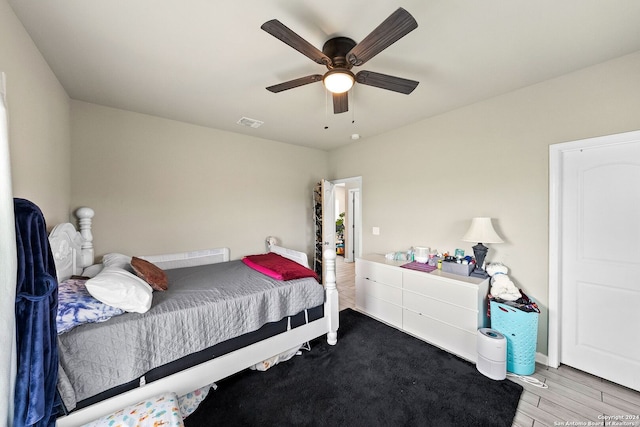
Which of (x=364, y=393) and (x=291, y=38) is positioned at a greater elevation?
(x=291, y=38)

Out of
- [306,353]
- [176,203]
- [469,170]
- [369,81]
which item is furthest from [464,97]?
[176,203]

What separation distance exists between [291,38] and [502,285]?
8.62ft

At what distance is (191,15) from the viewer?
1465 mm

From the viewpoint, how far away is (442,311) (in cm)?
249

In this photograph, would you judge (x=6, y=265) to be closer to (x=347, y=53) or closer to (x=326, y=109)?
(x=347, y=53)

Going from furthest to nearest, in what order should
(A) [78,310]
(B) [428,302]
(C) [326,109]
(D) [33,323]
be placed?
(C) [326,109] → (B) [428,302] → (A) [78,310] → (D) [33,323]

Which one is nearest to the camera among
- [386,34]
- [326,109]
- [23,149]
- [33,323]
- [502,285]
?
[33,323]

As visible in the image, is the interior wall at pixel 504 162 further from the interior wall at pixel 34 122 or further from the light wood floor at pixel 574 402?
the interior wall at pixel 34 122

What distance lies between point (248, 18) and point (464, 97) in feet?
7.17

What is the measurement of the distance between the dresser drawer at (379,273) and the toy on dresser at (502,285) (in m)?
0.89

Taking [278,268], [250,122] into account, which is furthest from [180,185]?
[278,268]

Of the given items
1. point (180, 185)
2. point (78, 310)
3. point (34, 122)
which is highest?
point (34, 122)

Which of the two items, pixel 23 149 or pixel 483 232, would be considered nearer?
pixel 23 149

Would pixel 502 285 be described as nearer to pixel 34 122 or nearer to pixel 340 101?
pixel 340 101
